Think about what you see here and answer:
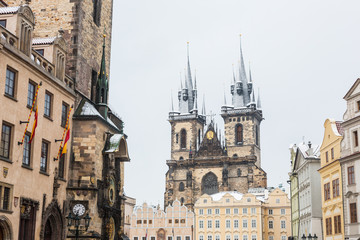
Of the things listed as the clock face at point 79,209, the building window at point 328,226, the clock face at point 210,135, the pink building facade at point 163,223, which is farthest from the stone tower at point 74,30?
the clock face at point 210,135

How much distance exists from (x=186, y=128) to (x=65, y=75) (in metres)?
82.1

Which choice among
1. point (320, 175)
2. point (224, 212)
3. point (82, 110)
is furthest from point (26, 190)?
point (224, 212)

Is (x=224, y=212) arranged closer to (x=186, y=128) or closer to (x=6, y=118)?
(x=186, y=128)

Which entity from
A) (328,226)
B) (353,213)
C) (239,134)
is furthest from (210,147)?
(353,213)

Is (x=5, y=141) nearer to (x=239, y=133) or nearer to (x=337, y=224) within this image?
(x=337, y=224)

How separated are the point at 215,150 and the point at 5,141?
83647mm

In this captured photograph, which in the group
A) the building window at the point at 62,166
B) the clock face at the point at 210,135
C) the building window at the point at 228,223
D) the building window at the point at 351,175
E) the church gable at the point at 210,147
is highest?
the clock face at the point at 210,135

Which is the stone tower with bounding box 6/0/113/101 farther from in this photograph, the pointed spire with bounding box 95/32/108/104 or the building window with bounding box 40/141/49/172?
the building window with bounding box 40/141/49/172

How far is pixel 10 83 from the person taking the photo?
21344mm

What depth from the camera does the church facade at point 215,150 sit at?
324 ft

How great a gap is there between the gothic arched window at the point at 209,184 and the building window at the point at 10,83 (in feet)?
263

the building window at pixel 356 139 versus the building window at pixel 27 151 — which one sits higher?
the building window at pixel 356 139

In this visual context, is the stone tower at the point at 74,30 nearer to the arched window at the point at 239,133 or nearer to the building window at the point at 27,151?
the building window at the point at 27,151

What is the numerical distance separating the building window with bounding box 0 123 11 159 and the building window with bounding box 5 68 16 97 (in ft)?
4.18
